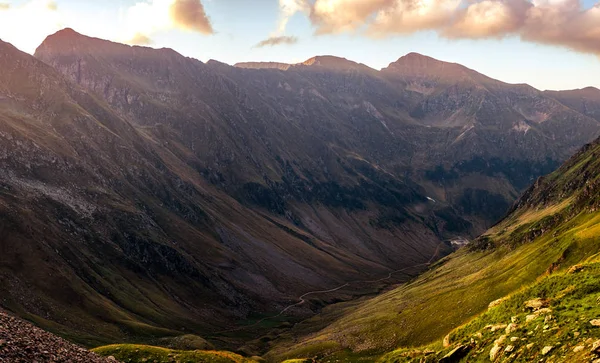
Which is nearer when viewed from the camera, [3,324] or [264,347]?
[3,324]

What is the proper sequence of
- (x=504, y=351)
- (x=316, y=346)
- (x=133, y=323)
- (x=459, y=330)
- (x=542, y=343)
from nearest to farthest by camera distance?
1. (x=542, y=343)
2. (x=504, y=351)
3. (x=459, y=330)
4. (x=316, y=346)
5. (x=133, y=323)

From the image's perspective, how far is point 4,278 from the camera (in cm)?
15925

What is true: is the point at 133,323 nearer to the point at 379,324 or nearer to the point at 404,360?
the point at 379,324

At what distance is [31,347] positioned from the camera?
39.4 m

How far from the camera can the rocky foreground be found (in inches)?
1449

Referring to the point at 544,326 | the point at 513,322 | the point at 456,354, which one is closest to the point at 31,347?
the point at 456,354

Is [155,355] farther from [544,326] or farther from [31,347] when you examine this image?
[544,326]

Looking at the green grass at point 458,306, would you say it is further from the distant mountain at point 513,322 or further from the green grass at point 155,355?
the green grass at point 155,355

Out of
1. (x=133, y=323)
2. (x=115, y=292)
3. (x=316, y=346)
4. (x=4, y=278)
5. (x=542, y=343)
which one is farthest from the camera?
(x=115, y=292)

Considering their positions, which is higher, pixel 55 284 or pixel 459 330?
pixel 55 284

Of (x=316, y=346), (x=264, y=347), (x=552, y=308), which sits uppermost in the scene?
(x=552, y=308)

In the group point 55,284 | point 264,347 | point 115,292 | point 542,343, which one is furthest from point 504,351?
point 115,292

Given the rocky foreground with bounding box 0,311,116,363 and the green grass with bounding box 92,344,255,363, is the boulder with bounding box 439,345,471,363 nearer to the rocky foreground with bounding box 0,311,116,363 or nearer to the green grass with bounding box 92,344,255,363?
the rocky foreground with bounding box 0,311,116,363

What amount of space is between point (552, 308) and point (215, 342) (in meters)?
169
